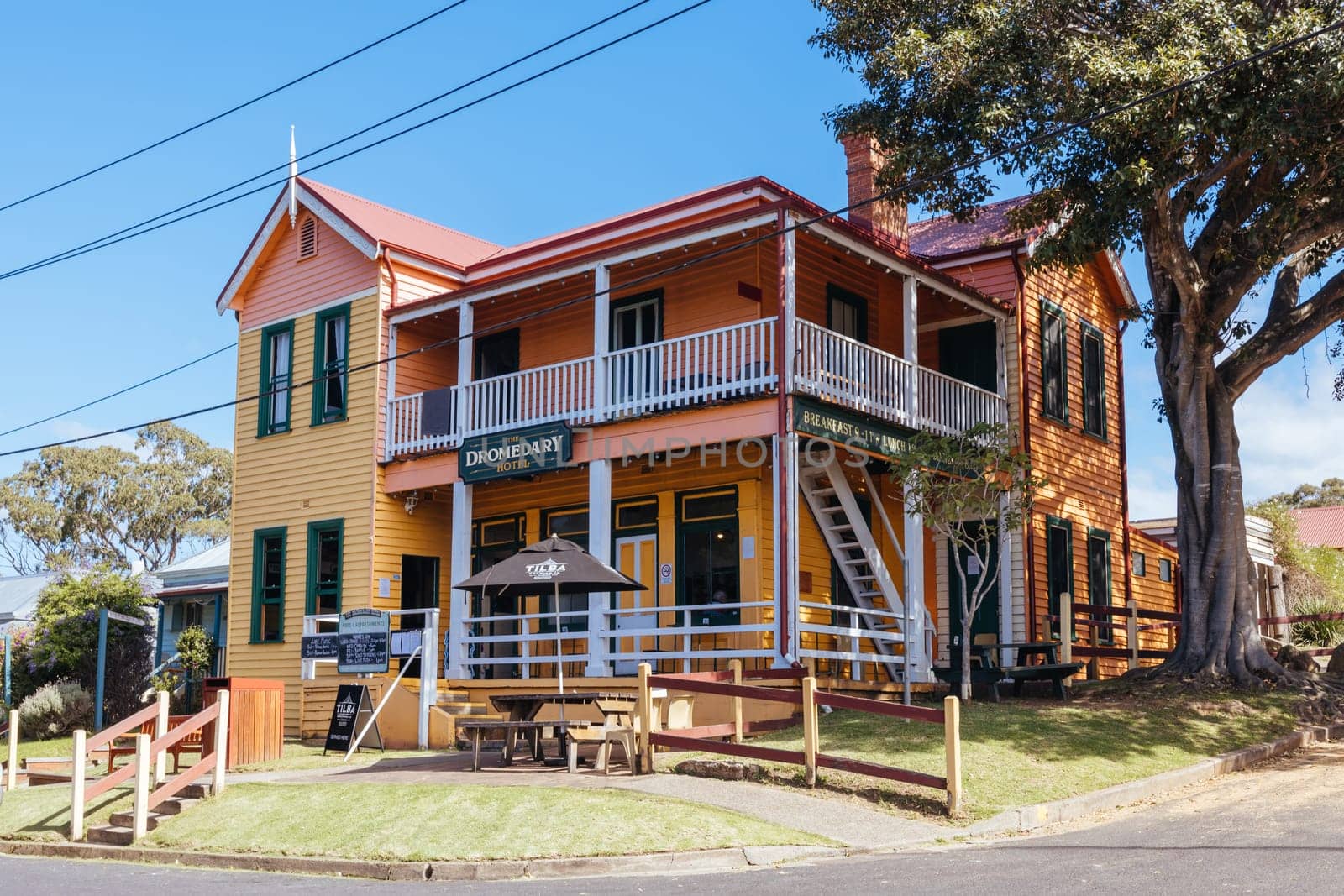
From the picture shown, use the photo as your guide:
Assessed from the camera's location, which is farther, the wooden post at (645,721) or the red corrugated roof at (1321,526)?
the red corrugated roof at (1321,526)

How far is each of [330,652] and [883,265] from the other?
32.6 ft

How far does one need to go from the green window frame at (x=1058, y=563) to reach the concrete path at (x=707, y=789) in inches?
433

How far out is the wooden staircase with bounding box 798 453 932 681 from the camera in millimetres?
19641

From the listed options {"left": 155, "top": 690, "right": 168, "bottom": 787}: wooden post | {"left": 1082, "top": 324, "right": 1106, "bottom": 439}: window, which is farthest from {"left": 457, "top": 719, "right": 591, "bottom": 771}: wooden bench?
{"left": 1082, "top": 324, "right": 1106, "bottom": 439}: window

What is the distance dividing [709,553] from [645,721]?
7.11m

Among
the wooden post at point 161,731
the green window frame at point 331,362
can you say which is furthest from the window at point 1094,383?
the wooden post at point 161,731

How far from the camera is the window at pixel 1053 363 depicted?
2334 cm

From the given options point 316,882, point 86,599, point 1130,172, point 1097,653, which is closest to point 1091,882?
point 316,882

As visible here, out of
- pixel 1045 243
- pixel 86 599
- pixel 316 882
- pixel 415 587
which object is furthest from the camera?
pixel 86 599

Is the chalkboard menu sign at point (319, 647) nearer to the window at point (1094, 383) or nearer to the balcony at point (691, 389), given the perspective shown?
the balcony at point (691, 389)

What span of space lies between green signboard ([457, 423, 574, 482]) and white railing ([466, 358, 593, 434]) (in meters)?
0.20

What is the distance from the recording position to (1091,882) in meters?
8.82

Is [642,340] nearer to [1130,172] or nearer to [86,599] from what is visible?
[1130,172]

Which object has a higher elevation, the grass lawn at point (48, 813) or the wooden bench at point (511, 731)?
the wooden bench at point (511, 731)
